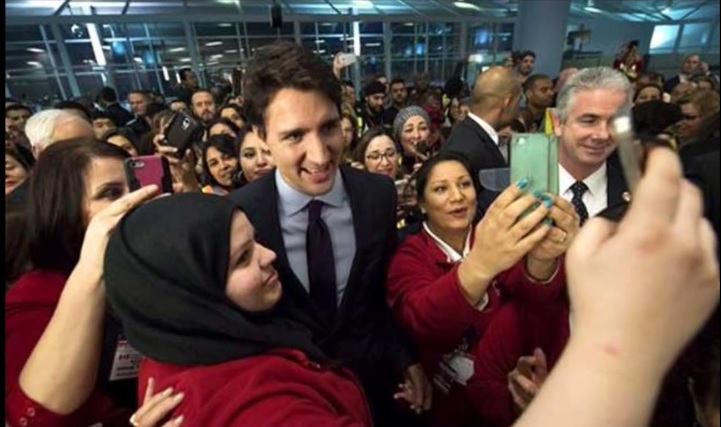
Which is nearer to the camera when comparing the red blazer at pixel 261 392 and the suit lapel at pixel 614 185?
the red blazer at pixel 261 392

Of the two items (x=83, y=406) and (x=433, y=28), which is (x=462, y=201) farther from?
(x=433, y=28)

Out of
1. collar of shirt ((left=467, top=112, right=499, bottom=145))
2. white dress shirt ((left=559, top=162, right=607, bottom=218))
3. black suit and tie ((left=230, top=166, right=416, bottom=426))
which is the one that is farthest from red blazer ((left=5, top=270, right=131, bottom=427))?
collar of shirt ((left=467, top=112, right=499, bottom=145))

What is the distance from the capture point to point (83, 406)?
98cm

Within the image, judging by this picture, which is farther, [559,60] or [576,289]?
[559,60]

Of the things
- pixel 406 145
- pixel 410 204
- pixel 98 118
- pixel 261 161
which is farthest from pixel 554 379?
pixel 98 118

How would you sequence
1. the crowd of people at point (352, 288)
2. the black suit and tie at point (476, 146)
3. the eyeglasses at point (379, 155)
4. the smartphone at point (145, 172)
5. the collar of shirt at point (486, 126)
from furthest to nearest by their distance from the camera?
the eyeglasses at point (379, 155), the collar of shirt at point (486, 126), the black suit and tie at point (476, 146), the smartphone at point (145, 172), the crowd of people at point (352, 288)

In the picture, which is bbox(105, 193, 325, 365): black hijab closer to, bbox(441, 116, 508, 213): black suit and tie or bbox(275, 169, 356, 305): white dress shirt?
bbox(275, 169, 356, 305): white dress shirt

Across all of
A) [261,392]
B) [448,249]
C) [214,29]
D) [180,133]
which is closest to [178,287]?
[261,392]

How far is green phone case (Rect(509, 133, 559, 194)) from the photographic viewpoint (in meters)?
0.83

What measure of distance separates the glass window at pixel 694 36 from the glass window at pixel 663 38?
21 cm

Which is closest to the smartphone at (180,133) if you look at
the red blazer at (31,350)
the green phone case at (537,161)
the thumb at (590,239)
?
the red blazer at (31,350)

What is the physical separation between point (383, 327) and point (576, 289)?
0.94 meters

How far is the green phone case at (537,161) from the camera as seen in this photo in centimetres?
83

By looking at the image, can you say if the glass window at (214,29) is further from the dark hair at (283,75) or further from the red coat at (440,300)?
the red coat at (440,300)
